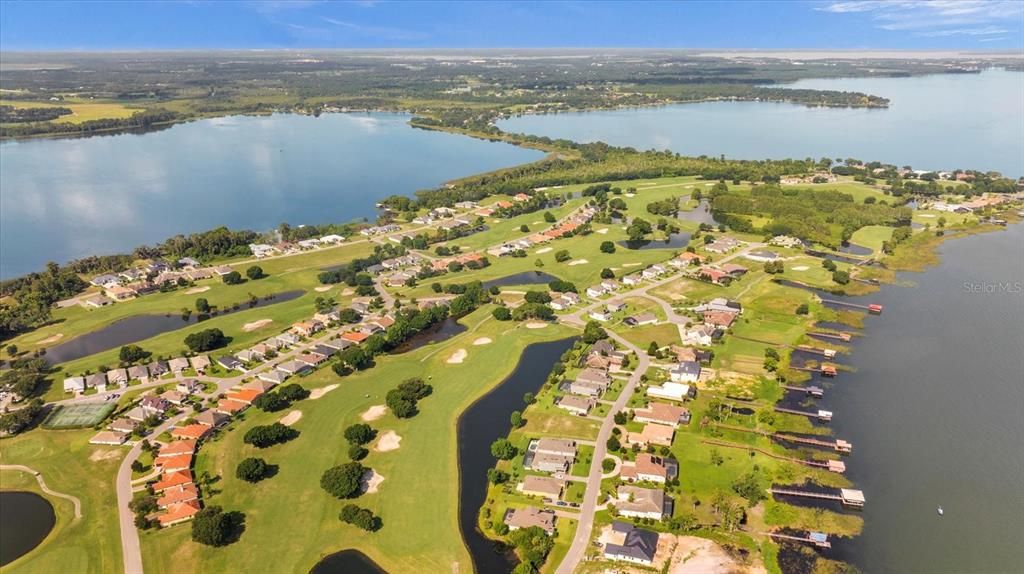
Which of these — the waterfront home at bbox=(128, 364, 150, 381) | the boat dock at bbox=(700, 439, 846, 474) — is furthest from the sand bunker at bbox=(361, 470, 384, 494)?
the waterfront home at bbox=(128, 364, 150, 381)

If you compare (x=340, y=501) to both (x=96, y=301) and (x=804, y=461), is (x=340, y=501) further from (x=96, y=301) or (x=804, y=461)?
(x=96, y=301)

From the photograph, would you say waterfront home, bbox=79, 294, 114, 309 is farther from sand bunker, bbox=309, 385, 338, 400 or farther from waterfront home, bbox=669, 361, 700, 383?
waterfront home, bbox=669, 361, 700, 383

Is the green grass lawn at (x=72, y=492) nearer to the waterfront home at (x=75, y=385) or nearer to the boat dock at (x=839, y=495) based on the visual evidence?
the waterfront home at (x=75, y=385)

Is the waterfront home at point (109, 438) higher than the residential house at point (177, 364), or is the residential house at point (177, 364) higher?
the residential house at point (177, 364)

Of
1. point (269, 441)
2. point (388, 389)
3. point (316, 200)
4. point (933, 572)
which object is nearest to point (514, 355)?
point (388, 389)

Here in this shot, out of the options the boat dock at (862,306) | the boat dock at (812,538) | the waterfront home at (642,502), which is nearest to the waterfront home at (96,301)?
the waterfront home at (642,502)
